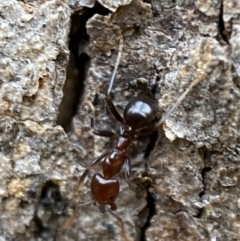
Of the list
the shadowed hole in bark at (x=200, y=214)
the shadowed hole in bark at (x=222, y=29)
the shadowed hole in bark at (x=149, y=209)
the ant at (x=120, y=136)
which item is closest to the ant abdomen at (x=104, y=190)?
the ant at (x=120, y=136)

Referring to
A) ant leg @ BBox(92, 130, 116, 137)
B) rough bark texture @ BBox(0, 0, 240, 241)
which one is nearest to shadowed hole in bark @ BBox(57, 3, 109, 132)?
rough bark texture @ BBox(0, 0, 240, 241)

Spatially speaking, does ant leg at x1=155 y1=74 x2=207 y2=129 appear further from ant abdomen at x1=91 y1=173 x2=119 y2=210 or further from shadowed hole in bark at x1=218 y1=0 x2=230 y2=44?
ant abdomen at x1=91 y1=173 x2=119 y2=210

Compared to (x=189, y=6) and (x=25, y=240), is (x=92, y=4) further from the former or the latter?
(x=25, y=240)

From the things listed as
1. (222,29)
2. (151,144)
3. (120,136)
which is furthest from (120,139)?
(222,29)

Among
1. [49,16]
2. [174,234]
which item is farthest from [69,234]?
[49,16]

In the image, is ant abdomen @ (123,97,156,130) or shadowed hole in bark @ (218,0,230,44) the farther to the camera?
ant abdomen @ (123,97,156,130)

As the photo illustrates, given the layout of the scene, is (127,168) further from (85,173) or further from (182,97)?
(182,97)
